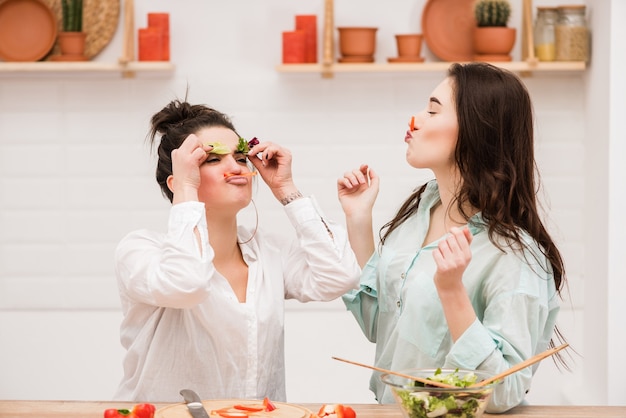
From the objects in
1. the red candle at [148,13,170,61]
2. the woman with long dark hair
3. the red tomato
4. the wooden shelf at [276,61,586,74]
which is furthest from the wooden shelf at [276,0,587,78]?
the red tomato

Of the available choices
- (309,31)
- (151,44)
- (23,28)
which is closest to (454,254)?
(309,31)

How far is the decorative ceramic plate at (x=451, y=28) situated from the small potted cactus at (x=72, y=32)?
57.5 inches

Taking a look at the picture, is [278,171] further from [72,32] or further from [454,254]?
[72,32]

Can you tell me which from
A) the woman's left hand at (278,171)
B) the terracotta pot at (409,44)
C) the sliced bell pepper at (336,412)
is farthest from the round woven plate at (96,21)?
the sliced bell pepper at (336,412)

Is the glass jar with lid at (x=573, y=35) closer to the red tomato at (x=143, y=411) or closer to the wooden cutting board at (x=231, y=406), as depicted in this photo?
the wooden cutting board at (x=231, y=406)

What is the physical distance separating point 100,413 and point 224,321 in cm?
42

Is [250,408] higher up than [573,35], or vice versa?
[573,35]

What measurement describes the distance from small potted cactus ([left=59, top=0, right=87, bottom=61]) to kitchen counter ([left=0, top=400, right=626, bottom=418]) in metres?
2.11

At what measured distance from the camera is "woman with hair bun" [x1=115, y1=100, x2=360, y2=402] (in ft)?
7.07

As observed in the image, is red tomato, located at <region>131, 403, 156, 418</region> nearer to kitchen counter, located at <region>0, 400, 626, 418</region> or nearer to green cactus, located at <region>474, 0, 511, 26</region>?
kitchen counter, located at <region>0, 400, 626, 418</region>

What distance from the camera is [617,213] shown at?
11.5ft

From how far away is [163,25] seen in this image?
3.80m

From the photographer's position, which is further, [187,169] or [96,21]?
[96,21]

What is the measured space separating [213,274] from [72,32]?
197cm
